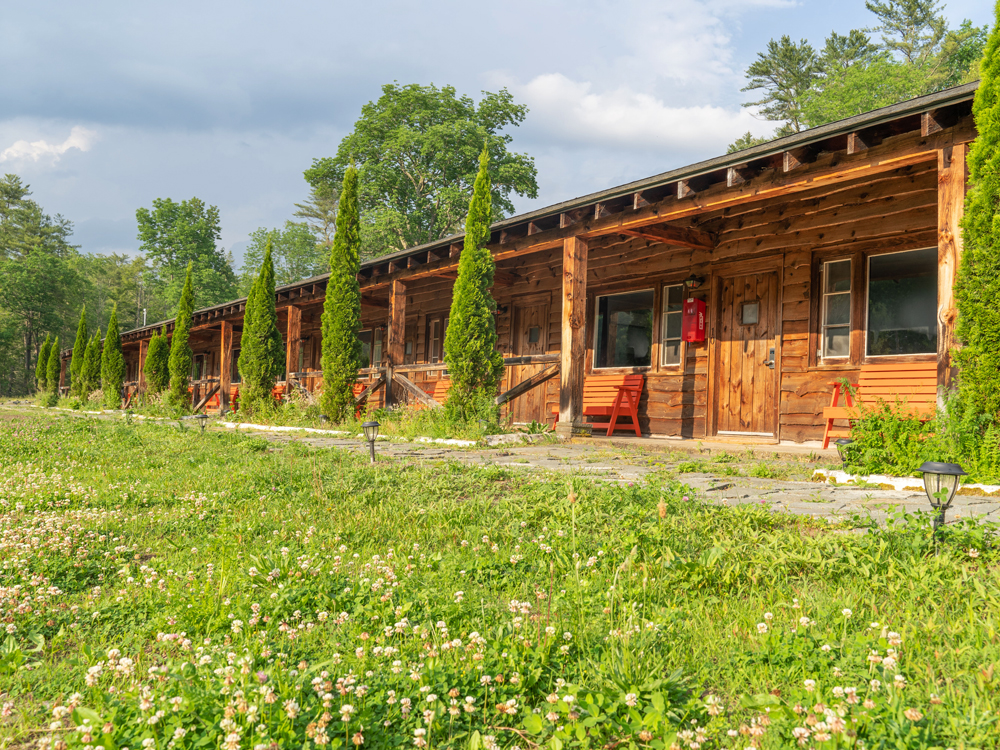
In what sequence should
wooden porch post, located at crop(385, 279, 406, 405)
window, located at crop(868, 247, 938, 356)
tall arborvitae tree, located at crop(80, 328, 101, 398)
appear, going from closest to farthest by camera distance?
window, located at crop(868, 247, 938, 356) < wooden porch post, located at crop(385, 279, 406, 405) < tall arborvitae tree, located at crop(80, 328, 101, 398)

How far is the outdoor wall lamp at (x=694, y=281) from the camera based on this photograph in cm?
987

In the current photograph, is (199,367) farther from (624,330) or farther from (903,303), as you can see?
(903,303)

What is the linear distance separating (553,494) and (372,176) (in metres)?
30.5

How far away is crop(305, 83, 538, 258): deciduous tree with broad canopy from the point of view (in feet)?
103

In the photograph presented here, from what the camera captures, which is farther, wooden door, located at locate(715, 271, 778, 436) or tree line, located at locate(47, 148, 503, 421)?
tree line, located at locate(47, 148, 503, 421)

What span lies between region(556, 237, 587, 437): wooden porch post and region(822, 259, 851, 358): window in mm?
3191

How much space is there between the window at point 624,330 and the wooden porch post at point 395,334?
3751 mm

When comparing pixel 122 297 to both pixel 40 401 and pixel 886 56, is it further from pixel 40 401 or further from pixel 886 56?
pixel 886 56

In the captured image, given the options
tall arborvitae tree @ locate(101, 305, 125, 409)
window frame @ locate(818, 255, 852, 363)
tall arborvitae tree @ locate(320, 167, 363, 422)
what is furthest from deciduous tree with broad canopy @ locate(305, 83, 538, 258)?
window frame @ locate(818, 255, 852, 363)

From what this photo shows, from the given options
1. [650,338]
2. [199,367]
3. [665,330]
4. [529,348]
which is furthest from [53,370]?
[665,330]

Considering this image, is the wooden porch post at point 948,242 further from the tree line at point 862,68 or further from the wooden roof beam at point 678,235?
the tree line at point 862,68

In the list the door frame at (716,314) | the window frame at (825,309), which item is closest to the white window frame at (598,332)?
the door frame at (716,314)

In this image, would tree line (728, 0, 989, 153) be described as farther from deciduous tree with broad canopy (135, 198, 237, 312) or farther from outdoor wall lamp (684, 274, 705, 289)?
deciduous tree with broad canopy (135, 198, 237, 312)

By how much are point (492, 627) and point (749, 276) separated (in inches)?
328
